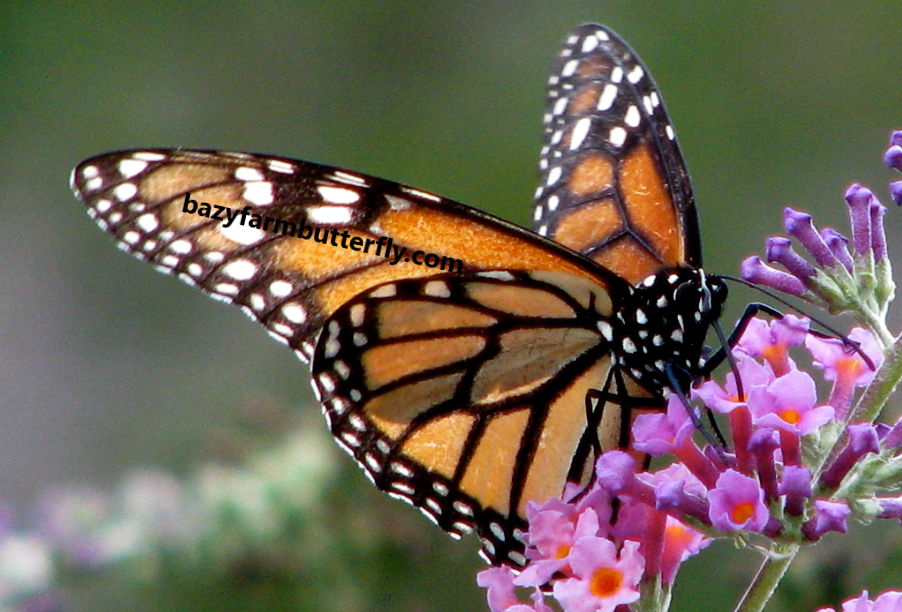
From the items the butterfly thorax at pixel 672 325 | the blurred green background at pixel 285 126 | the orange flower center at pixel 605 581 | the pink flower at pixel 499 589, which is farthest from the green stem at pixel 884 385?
the blurred green background at pixel 285 126

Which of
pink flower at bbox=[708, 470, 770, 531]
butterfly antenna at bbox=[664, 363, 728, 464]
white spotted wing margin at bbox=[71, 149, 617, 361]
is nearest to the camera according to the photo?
pink flower at bbox=[708, 470, 770, 531]

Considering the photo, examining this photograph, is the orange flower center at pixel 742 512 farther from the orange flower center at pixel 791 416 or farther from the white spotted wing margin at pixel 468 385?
the white spotted wing margin at pixel 468 385

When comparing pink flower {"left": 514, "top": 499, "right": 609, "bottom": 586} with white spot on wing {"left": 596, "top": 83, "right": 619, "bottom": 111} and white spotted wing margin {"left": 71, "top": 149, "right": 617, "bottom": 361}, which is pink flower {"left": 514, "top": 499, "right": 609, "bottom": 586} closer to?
white spotted wing margin {"left": 71, "top": 149, "right": 617, "bottom": 361}

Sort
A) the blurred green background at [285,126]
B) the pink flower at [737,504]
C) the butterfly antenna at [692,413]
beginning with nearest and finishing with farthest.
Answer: the pink flower at [737,504], the butterfly antenna at [692,413], the blurred green background at [285,126]

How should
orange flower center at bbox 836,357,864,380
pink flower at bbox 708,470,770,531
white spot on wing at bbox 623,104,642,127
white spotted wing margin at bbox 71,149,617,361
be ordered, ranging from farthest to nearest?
white spot on wing at bbox 623,104,642,127, white spotted wing margin at bbox 71,149,617,361, orange flower center at bbox 836,357,864,380, pink flower at bbox 708,470,770,531

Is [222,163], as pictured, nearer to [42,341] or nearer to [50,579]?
[50,579]

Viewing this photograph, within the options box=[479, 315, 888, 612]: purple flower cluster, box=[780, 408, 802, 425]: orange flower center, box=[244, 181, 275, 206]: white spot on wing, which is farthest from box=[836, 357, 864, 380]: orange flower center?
box=[244, 181, 275, 206]: white spot on wing

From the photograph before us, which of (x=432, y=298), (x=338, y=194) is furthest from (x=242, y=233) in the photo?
(x=432, y=298)
